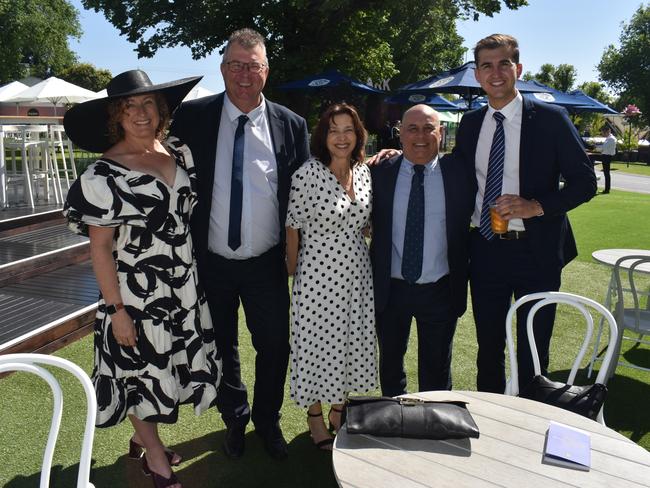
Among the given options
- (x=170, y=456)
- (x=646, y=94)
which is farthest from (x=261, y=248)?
(x=646, y=94)

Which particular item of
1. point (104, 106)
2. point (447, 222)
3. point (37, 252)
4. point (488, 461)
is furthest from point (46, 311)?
point (488, 461)

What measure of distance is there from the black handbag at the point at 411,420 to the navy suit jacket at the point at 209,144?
4.25ft

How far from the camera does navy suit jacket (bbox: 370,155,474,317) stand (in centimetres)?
277

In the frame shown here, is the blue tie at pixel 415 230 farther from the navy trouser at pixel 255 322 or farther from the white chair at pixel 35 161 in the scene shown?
the white chair at pixel 35 161

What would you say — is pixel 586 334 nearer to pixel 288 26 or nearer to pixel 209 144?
pixel 209 144

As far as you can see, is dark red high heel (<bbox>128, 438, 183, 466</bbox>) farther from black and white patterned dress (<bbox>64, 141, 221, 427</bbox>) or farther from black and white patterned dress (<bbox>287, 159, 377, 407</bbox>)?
black and white patterned dress (<bbox>287, 159, 377, 407</bbox>)

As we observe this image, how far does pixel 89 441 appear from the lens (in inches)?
67.7

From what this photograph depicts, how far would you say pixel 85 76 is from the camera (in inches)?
1748

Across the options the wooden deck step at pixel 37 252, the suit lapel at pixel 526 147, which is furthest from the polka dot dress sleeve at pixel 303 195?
the wooden deck step at pixel 37 252

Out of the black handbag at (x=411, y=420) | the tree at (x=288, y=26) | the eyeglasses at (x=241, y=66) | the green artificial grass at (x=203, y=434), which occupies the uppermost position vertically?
the tree at (x=288, y=26)

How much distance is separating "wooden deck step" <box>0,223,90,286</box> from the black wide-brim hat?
11.9ft

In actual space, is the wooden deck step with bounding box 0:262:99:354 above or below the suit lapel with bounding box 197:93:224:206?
below

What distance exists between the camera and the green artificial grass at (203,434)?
279cm

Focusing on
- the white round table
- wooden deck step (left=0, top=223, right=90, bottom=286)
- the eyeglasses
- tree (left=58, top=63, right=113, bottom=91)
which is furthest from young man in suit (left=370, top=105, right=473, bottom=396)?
tree (left=58, top=63, right=113, bottom=91)
